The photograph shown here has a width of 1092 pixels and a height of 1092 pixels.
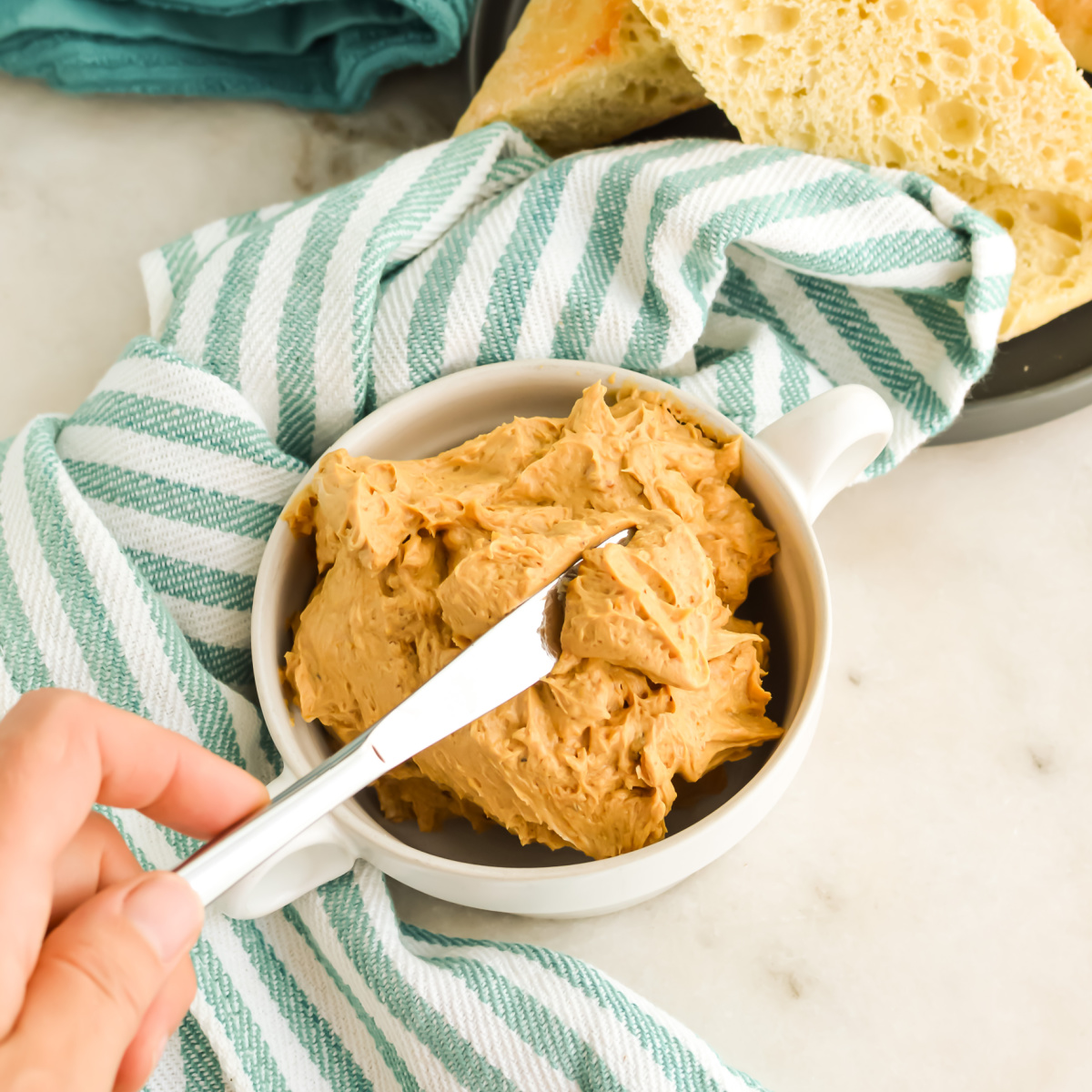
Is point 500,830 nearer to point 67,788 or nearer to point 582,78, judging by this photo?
point 67,788

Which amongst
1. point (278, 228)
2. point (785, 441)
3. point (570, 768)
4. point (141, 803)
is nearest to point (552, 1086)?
point (570, 768)

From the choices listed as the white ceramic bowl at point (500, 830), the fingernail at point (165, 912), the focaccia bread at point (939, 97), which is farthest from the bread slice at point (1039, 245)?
the fingernail at point (165, 912)

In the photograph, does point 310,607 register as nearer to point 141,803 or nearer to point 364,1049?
point 141,803

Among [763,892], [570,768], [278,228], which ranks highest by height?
[278,228]

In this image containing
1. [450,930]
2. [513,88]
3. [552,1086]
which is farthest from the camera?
[513,88]

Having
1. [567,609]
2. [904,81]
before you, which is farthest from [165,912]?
[904,81]

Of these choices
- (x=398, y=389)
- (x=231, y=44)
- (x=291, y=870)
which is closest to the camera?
(x=291, y=870)

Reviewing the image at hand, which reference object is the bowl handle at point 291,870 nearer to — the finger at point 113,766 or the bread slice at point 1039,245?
the finger at point 113,766
